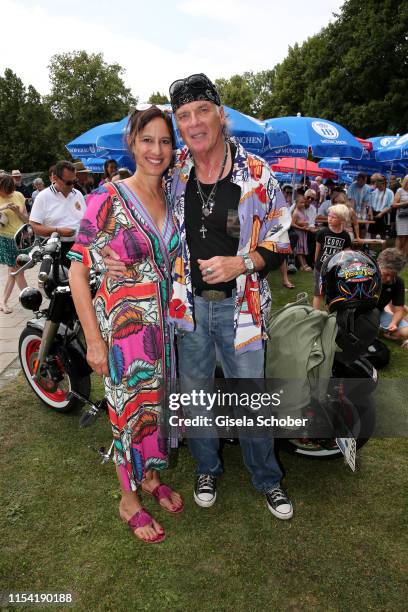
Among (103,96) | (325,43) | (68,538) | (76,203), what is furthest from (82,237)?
(103,96)

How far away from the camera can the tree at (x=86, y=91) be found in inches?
1692

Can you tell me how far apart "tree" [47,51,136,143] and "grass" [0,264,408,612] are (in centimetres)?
4549

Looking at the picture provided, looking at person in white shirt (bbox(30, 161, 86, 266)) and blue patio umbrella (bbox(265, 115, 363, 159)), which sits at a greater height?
blue patio umbrella (bbox(265, 115, 363, 159))

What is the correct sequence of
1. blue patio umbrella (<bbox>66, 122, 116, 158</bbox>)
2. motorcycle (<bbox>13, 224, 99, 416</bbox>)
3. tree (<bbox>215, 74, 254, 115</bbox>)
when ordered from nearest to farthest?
1. motorcycle (<bbox>13, 224, 99, 416</bbox>)
2. blue patio umbrella (<bbox>66, 122, 116, 158</bbox>)
3. tree (<bbox>215, 74, 254, 115</bbox>)

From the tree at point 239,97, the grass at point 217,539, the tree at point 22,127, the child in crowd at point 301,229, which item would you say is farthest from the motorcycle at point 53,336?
the tree at point 239,97

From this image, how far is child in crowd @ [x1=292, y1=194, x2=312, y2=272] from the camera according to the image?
8688mm

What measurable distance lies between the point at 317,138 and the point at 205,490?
7.84 meters

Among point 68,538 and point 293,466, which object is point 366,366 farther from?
point 68,538

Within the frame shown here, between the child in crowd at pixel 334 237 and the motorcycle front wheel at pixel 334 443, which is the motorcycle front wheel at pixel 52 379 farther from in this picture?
the child in crowd at pixel 334 237

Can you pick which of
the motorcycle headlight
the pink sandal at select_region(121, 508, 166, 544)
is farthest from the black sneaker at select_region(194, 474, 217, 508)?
the motorcycle headlight

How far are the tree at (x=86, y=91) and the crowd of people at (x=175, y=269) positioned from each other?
1791 inches

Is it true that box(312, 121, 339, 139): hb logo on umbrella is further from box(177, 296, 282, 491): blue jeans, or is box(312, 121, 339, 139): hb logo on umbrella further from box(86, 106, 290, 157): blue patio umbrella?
box(177, 296, 282, 491): blue jeans

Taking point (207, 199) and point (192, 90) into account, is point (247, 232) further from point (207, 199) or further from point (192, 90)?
point (192, 90)

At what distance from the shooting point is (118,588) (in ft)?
6.42
